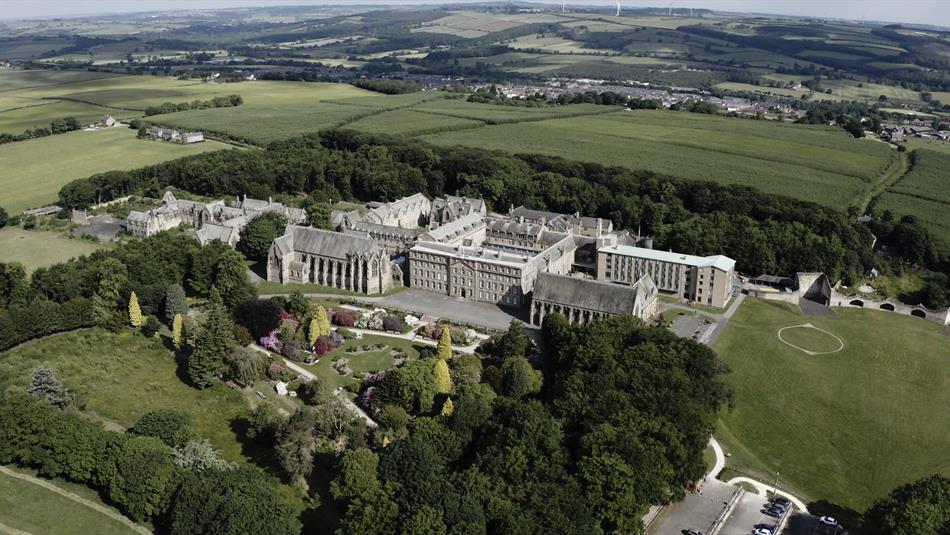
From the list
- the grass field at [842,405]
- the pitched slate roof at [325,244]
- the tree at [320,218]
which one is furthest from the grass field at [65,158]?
the grass field at [842,405]

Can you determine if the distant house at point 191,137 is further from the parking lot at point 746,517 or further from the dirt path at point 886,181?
the parking lot at point 746,517

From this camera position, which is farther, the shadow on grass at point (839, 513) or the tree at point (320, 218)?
the tree at point (320, 218)

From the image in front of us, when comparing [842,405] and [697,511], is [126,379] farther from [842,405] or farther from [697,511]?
[842,405]

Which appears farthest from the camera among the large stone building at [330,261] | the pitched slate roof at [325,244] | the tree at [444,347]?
the pitched slate roof at [325,244]

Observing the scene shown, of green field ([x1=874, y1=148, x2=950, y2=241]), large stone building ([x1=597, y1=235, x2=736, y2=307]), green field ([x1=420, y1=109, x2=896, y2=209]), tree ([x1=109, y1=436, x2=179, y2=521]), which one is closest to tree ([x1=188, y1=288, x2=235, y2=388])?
tree ([x1=109, y1=436, x2=179, y2=521])

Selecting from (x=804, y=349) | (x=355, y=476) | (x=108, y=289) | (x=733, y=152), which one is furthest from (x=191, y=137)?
(x=355, y=476)

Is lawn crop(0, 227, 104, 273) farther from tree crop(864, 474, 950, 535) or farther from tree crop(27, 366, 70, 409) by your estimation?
tree crop(864, 474, 950, 535)

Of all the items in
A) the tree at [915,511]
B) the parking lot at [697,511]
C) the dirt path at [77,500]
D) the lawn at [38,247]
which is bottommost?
the parking lot at [697,511]
